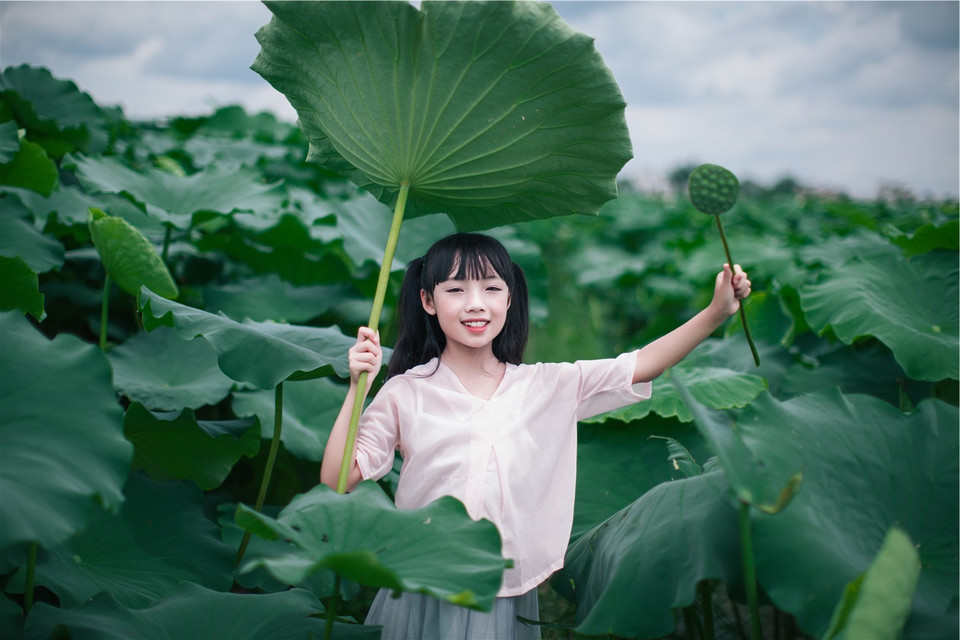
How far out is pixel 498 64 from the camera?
1.22m

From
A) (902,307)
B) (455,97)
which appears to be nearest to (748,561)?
(455,97)

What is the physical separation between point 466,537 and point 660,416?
0.98m

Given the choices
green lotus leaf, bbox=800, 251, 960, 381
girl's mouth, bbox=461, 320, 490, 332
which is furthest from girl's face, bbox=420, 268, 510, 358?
green lotus leaf, bbox=800, 251, 960, 381

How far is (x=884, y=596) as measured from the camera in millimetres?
875

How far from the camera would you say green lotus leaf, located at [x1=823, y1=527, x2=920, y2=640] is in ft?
2.85

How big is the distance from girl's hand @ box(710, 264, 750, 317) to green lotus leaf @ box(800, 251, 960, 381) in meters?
0.79

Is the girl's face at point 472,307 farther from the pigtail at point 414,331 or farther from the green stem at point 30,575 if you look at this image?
the green stem at point 30,575

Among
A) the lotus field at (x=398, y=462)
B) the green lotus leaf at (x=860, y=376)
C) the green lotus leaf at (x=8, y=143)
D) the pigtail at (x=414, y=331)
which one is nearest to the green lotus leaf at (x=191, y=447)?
the lotus field at (x=398, y=462)

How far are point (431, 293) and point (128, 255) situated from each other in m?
0.80

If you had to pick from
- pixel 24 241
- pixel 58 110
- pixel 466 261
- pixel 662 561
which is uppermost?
pixel 58 110

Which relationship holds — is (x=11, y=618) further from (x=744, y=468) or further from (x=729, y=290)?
(x=729, y=290)

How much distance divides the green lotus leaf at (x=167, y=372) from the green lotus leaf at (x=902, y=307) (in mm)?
1610

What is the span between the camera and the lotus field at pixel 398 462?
1.03 m

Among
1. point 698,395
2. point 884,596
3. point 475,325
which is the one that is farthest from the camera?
point 698,395
